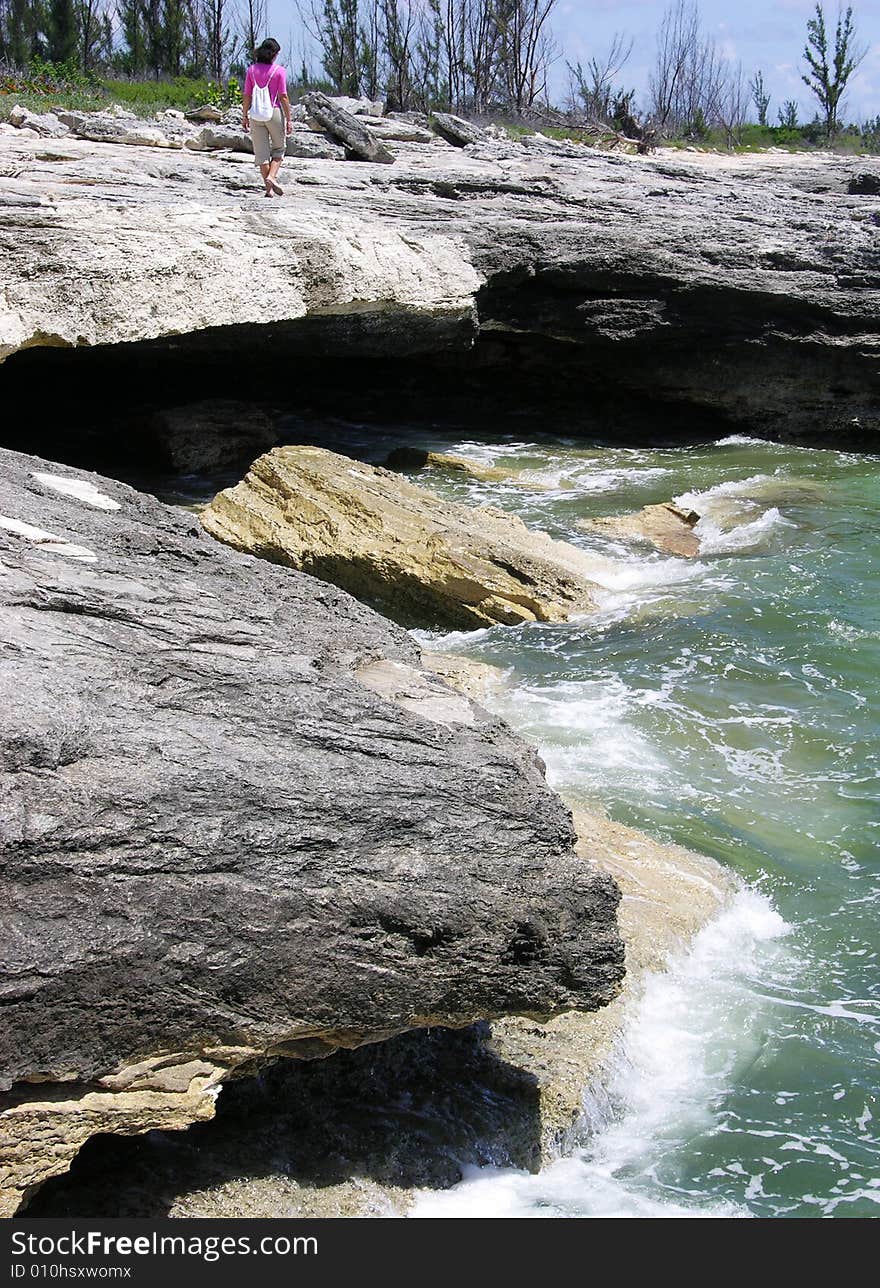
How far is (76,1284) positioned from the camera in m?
2.44

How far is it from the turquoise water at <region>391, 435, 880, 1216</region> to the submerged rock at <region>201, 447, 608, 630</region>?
242mm

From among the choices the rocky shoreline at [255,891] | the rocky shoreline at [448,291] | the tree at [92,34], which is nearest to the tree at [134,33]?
the tree at [92,34]

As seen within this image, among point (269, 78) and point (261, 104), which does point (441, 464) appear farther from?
point (269, 78)

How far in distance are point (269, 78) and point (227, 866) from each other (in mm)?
9129

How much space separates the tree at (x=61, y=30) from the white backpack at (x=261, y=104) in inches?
895

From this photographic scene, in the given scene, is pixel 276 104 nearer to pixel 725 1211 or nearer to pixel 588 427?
pixel 588 427

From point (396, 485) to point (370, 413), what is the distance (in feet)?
16.7

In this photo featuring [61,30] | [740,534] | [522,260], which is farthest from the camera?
[61,30]

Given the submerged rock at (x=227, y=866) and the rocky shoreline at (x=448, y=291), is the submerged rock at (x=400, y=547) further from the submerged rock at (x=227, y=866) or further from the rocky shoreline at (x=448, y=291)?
the submerged rock at (x=227, y=866)

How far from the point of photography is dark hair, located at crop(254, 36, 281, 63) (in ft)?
32.2

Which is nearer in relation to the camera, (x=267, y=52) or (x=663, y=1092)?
(x=663, y=1092)

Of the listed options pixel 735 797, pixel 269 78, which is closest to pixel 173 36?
pixel 269 78

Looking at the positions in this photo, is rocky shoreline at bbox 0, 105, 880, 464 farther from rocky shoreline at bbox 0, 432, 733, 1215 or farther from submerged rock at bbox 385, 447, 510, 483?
rocky shoreline at bbox 0, 432, 733, 1215

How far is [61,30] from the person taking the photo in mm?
29391
